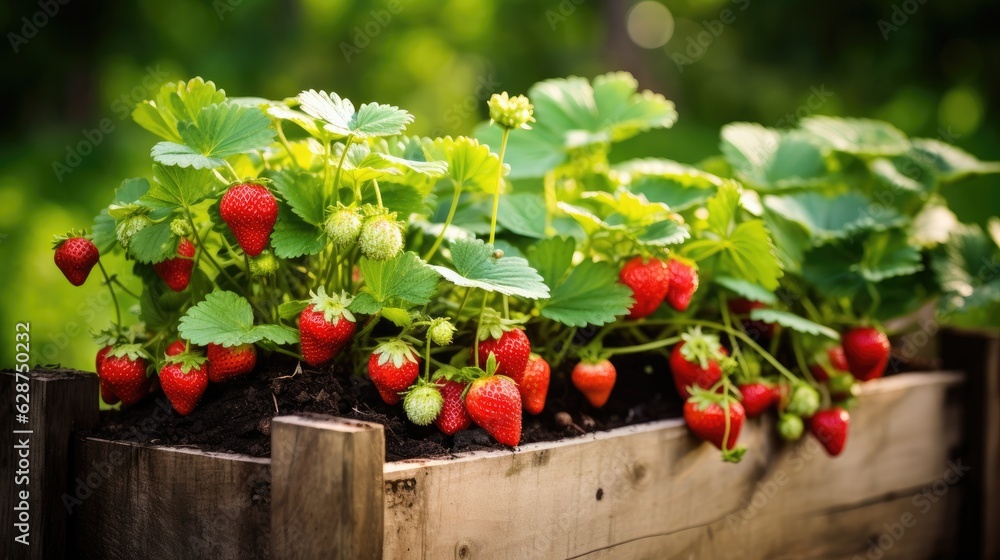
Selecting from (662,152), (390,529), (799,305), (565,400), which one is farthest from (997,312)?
(390,529)

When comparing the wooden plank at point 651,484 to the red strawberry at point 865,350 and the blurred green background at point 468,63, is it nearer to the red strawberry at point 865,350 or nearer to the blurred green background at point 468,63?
the red strawberry at point 865,350

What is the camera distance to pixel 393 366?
1.12 metres

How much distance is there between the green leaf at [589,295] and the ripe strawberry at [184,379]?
1.70 feet

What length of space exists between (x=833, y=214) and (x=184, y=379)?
1359 millimetres

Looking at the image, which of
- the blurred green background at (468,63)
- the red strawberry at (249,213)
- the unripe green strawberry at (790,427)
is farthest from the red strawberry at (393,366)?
the blurred green background at (468,63)

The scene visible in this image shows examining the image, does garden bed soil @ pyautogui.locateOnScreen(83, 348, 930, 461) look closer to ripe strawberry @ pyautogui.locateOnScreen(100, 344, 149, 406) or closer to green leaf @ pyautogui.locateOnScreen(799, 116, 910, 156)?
ripe strawberry @ pyautogui.locateOnScreen(100, 344, 149, 406)

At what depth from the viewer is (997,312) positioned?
2996 millimetres

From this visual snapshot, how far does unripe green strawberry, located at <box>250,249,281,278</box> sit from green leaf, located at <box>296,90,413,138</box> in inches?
8.8

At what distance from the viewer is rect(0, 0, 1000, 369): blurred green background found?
459 cm

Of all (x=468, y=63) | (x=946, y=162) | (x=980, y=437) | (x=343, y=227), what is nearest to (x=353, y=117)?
(x=343, y=227)

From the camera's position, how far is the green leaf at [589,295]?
4.24ft

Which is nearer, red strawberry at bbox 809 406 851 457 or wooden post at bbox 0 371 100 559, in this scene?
wooden post at bbox 0 371 100 559

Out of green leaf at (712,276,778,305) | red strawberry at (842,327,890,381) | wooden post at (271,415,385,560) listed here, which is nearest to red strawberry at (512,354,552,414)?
wooden post at (271,415,385,560)

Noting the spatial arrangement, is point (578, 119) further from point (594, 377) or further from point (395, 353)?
point (395, 353)
